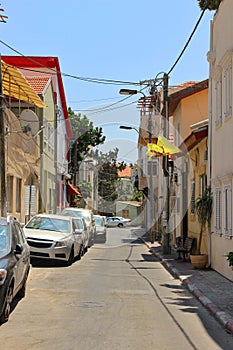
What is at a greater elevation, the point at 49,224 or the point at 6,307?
the point at 49,224

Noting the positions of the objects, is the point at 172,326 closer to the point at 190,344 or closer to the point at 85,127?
the point at 190,344

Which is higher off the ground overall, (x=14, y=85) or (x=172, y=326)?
(x=14, y=85)

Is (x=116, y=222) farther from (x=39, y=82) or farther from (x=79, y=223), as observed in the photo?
(x=79, y=223)

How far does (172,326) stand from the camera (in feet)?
30.1

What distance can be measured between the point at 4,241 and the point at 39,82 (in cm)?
2202

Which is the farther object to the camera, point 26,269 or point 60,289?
point 60,289

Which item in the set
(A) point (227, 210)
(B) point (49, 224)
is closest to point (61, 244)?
(B) point (49, 224)

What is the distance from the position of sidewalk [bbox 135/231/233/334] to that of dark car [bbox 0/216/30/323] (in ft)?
11.6

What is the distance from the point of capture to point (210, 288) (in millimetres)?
13344

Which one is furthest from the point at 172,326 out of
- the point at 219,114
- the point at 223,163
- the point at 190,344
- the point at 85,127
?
the point at 85,127

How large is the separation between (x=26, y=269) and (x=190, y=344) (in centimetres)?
438

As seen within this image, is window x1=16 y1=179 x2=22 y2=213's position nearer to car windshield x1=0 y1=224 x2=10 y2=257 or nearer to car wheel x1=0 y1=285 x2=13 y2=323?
car windshield x1=0 y1=224 x2=10 y2=257

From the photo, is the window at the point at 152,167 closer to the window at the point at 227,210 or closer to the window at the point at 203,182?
the window at the point at 203,182

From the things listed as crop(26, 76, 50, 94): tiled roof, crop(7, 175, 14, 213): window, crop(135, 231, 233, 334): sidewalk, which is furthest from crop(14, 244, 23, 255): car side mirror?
crop(26, 76, 50, 94): tiled roof
